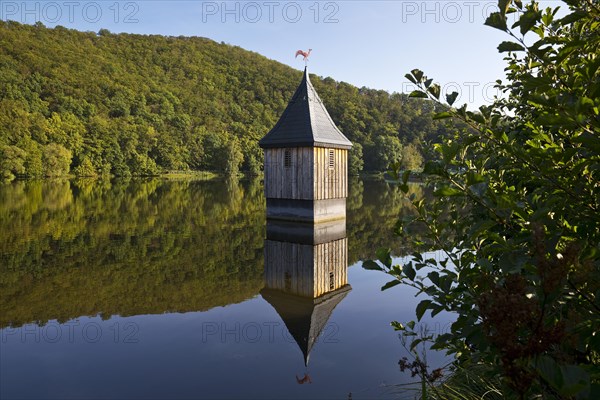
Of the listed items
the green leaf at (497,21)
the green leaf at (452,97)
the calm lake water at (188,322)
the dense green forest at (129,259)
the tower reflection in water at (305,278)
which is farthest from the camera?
the dense green forest at (129,259)

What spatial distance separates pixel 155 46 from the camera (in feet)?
398

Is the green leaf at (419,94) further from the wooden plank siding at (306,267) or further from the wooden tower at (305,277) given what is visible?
the wooden plank siding at (306,267)

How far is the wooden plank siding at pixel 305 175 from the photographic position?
17312 millimetres

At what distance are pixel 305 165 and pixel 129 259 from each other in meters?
8.37

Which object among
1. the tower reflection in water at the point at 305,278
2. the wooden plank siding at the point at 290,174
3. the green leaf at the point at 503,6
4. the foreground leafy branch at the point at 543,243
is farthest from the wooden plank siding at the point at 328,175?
the green leaf at the point at 503,6

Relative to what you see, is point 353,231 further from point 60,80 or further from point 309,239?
point 60,80

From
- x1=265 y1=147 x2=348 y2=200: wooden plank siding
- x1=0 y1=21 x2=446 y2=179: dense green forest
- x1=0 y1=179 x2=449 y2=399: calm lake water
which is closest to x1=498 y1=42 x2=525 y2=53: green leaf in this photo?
x1=0 y1=179 x2=449 y2=399: calm lake water

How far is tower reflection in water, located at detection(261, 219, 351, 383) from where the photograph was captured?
23.6 ft

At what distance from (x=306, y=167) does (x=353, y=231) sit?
334cm

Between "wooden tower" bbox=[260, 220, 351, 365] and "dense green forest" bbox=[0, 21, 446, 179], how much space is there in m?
48.6

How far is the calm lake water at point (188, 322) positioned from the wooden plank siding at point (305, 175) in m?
3.64

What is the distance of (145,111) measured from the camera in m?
77.6

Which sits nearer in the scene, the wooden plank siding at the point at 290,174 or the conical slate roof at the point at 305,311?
the conical slate roof at the point at 305,311

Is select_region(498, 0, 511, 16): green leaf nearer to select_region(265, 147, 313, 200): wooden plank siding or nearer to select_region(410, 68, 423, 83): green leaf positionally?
select_region(410, 68, 423, 83): green leaf
